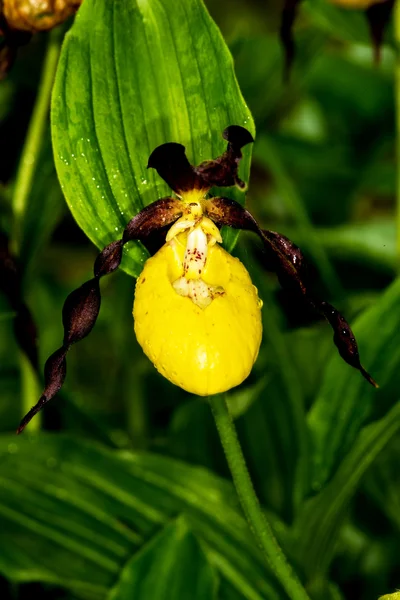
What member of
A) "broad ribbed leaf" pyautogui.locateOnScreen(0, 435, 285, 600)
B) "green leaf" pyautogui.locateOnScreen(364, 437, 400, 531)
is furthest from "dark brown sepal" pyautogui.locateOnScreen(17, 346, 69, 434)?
"green leaf" pyautogui.locateOnScreen(364, 437, 400, 531)

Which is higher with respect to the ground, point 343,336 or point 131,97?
point 131,97

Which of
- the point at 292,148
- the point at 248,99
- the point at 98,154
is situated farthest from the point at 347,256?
the point at 98,154

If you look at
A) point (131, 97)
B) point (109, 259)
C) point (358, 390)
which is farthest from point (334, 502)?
point (131, 97)

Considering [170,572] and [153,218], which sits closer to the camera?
[153,218]

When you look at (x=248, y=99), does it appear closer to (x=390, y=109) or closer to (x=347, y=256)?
(x=347, y=256)

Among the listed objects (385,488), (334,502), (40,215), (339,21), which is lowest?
(385,488)

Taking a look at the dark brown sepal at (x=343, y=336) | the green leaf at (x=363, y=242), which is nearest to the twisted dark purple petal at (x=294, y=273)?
the dark brown sepal at (x=343, y=336)

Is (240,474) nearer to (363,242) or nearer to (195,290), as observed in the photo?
(195,290)
